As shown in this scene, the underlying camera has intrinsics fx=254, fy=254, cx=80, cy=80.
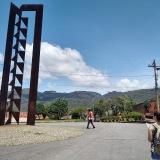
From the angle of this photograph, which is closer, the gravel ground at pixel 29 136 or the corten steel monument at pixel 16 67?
the gravel ground at pixel 29 136

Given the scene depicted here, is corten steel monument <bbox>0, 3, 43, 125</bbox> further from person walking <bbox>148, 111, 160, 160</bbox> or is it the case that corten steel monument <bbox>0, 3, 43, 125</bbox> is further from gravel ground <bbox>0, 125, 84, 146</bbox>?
person walking <bbox>148, 111, 160, 160</bbox>

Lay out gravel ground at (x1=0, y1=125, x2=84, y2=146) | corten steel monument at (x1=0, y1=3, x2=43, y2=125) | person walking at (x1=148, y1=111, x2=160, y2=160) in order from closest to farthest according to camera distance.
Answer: person walking at (x1=148, y1=111, x2=160, y2=160), gravel ground at (x1=0, y1=125, x2=84, y2=146), corten steel monument at (x1=0, y1=3, x2=43, y2=125)

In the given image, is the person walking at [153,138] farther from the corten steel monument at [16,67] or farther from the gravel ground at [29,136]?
the corten steel monument at [16,67]

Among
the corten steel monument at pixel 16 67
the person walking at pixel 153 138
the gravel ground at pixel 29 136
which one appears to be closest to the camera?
the person walking at pixel 153 138

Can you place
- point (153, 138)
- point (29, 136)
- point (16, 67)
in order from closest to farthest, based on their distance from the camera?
point (153, 138) < point (29, 136) < point (16, 67)

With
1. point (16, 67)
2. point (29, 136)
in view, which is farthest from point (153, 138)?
point (16, 67)

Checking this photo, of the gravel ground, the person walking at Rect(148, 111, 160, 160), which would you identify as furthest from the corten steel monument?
the person walking at Rect(148, 111, 160, 160)

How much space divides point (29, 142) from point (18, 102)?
1047 cm

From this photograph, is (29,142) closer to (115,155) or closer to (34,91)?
(115,155)

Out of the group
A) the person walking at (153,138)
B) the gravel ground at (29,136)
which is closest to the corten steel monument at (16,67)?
the gravel ground at (29,136)

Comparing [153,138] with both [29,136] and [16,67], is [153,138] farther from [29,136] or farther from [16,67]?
[16,67]

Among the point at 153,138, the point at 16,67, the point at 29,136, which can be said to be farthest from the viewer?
the point at 16,67

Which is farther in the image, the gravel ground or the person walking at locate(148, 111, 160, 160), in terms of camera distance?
the gravel ground

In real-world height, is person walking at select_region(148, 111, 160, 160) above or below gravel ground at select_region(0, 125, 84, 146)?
above
